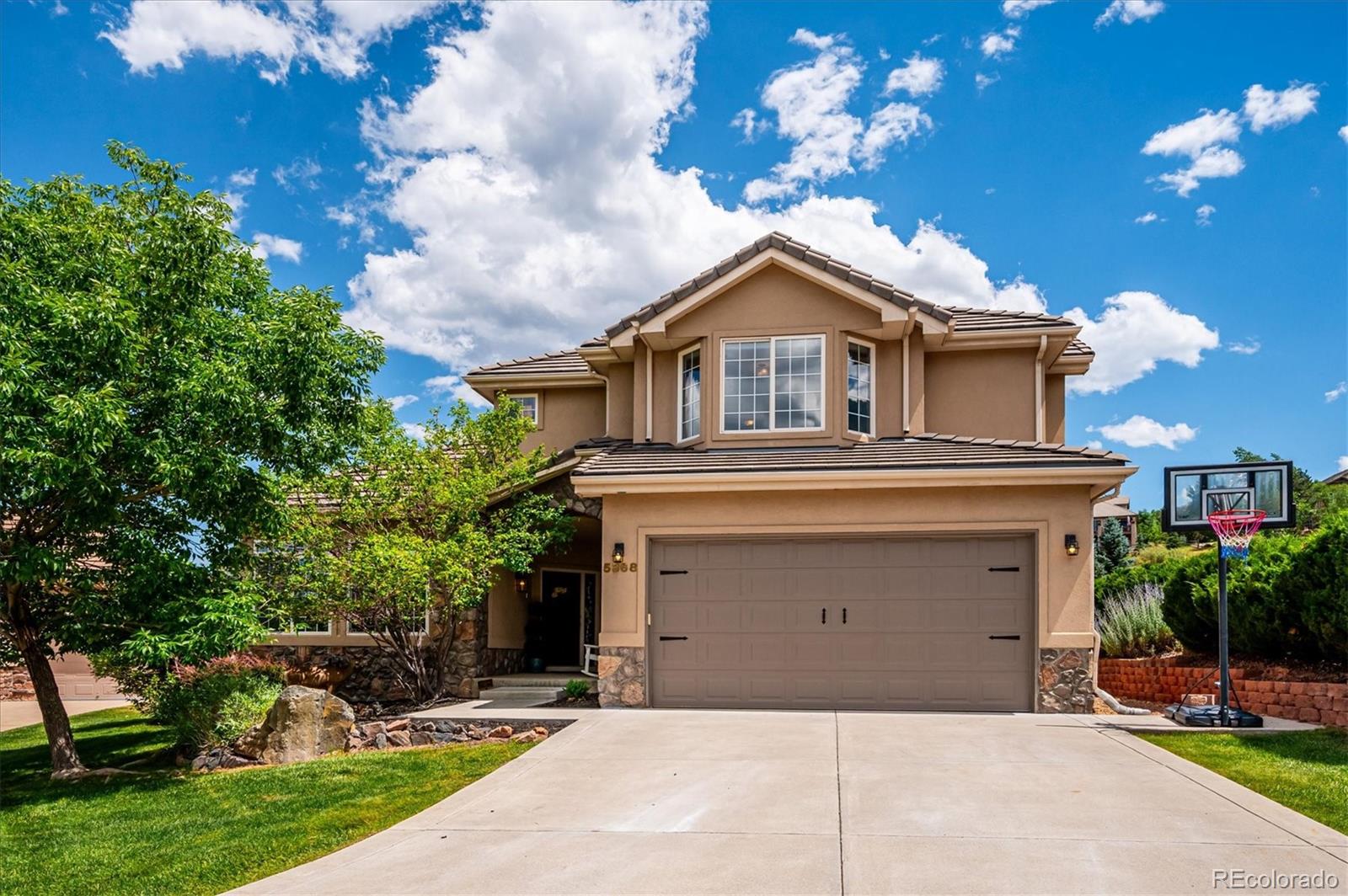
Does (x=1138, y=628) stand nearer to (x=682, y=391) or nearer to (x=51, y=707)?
(x=682, y=391)

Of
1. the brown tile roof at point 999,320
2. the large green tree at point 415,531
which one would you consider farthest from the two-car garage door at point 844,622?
the brown tile roof at point 999,320

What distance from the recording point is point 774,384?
13688 mm

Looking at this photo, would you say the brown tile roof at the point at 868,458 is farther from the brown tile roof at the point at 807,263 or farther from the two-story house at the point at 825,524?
the brown tile roof at the point at 807,263

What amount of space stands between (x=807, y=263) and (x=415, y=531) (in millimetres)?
7352

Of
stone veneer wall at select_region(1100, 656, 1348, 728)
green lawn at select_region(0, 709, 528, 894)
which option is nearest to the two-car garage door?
stone veneer wall at select_region(1100, 656, 1348, 728)

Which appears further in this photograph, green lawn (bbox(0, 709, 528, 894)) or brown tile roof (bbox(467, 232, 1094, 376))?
brown tile roof (bbox(467, 232, 1094, 376))

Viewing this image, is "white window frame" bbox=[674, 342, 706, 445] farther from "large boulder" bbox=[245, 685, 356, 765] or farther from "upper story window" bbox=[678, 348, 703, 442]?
"large boulder" bbox=[245, 685, 356, 765]

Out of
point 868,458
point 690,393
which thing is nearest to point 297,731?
point 690,393

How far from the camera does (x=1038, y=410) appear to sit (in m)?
14.8

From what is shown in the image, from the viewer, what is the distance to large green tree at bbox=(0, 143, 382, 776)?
28.6 ft

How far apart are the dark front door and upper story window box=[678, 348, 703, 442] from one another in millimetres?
4696

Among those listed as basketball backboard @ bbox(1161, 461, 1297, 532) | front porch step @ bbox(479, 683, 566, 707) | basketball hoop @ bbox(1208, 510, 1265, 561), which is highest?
basketball backboard @ bbox(1161, 461, 1297, 532)

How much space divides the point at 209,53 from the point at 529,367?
7357mm

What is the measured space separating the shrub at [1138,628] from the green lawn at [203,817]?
11.3m
